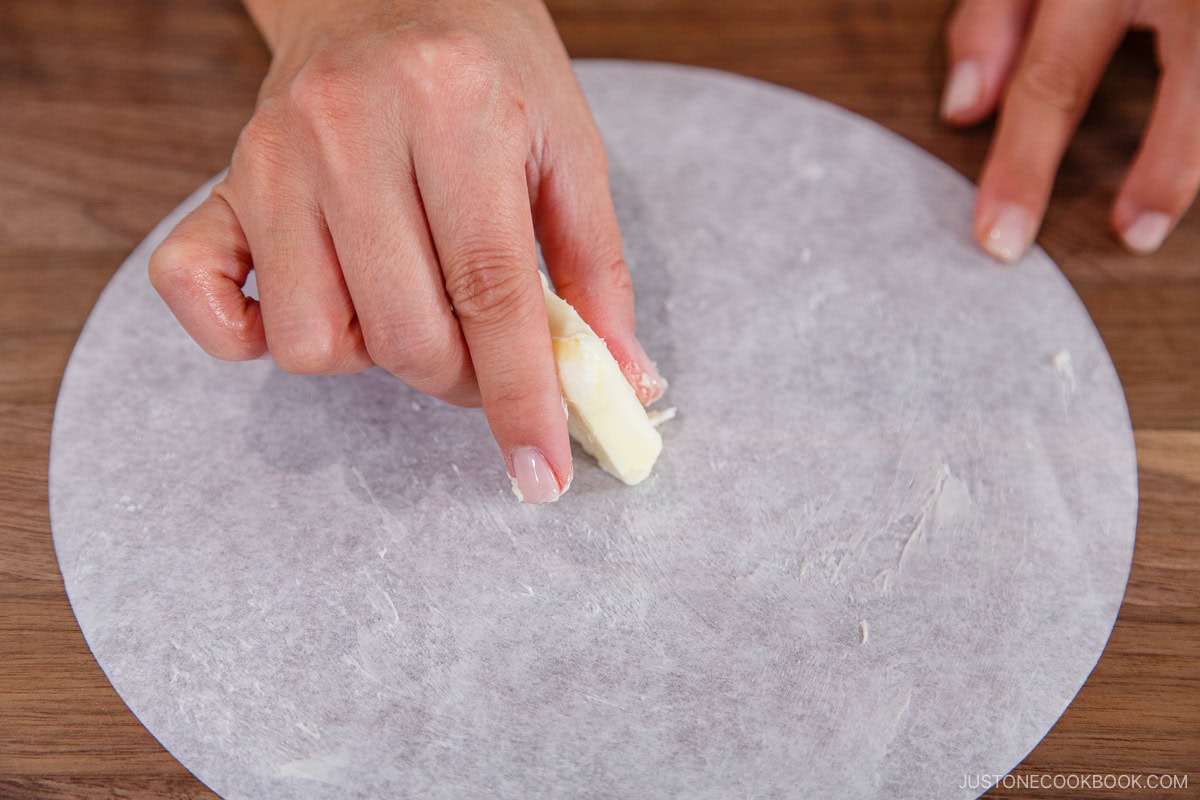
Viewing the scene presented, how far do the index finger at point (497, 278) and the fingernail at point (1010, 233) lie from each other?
57 cm

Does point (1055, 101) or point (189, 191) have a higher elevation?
point (1055, 101)

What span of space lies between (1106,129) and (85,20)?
1.34 m

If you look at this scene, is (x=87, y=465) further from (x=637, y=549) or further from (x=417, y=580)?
(x=637, y=549)

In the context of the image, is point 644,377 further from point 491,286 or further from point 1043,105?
point 1043,105

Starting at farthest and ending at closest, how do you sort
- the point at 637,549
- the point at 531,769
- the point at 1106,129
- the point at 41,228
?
1. the point at 1106,129
2. the point at 41,228
3. the point at 637,549
4. the point at 531,769

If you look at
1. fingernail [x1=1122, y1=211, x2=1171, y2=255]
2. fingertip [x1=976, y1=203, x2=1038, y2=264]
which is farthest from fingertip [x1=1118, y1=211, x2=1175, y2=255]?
fingertip [x1=976, y1=203, x2=1038, y2=264]

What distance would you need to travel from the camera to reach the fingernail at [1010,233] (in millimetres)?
1060

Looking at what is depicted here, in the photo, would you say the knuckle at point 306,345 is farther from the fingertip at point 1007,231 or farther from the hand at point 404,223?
the fingertip at point 1007,231

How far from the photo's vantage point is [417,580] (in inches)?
33.7

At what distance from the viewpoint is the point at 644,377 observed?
2.99ft

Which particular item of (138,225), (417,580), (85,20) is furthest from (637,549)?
(85,20)

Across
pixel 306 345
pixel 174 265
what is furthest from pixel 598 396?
pixel 174 265

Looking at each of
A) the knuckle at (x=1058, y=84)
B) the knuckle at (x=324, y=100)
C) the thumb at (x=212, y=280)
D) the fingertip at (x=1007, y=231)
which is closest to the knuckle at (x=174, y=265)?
the thumb at (x=212, y=280)

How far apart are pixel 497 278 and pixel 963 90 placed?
0.73m
